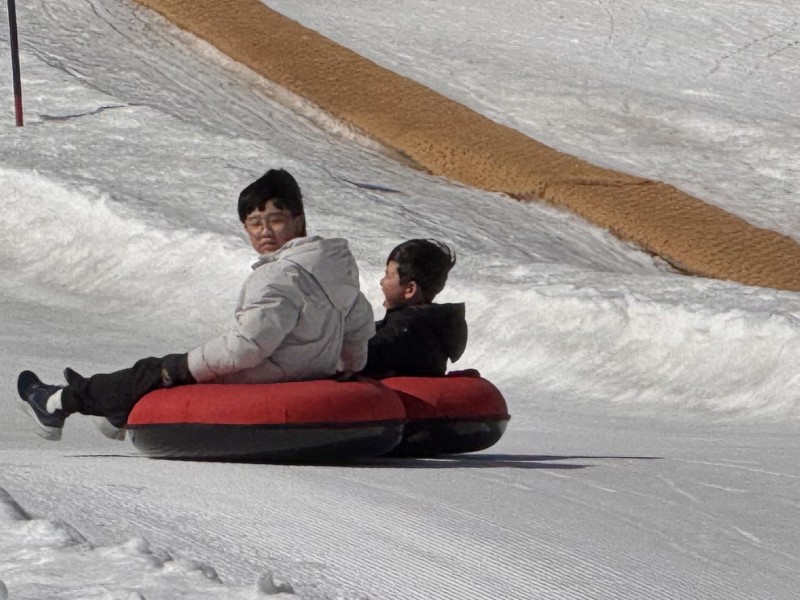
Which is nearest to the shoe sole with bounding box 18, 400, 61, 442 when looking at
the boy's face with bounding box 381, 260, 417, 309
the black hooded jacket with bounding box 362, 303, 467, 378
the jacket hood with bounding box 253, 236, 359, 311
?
the jacket hood with bounding box 253, 236, 359, 311

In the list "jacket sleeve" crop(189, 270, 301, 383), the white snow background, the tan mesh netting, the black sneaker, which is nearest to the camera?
the white snow background

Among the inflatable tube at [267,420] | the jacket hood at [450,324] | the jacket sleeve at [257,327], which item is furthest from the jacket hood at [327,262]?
the jacket hood at [450,324]

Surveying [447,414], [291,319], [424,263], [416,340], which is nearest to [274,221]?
[291,319]

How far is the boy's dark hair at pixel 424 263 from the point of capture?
585 cm

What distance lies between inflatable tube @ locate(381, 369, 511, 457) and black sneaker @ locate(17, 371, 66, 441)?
4.08ft

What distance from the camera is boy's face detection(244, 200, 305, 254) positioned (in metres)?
5.28

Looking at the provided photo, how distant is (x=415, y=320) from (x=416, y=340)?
107 mm

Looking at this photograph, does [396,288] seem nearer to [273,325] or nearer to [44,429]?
[273,325]

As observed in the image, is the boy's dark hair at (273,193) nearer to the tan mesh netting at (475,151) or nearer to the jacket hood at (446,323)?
the jacket hood at (446,323)

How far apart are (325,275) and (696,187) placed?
1151 cm

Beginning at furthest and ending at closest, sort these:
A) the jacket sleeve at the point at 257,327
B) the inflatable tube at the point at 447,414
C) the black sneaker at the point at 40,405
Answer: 1. the inflatable tube at the point at 447,414
2. the black sneaker at the point at 40,405
3. the jacket sleeve at the point at 257,327

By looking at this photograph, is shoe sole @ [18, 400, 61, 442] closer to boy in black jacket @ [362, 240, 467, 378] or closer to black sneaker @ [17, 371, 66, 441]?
black sneaker @ [17, 371, 66, 441]

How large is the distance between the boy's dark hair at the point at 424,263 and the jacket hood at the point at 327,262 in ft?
1.83

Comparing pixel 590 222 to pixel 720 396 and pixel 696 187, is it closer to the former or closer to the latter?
pixel 696 187
